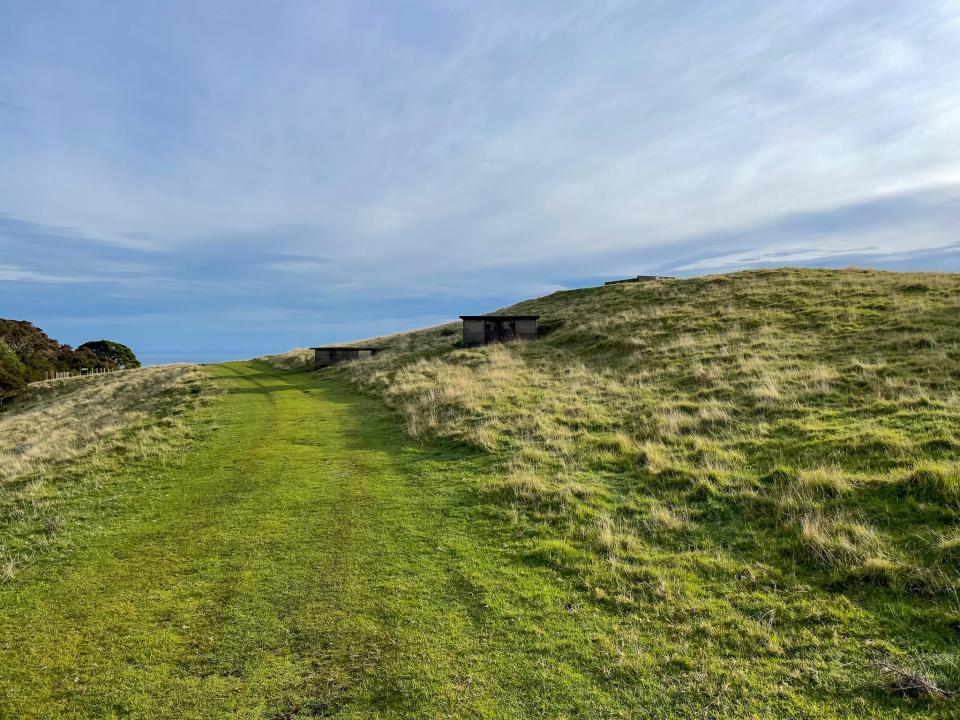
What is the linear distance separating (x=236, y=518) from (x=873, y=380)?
18.6 metres

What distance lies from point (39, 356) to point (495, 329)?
256ft

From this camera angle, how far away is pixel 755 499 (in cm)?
891

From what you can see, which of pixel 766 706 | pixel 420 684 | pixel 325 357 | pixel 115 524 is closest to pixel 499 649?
pixel 420 684

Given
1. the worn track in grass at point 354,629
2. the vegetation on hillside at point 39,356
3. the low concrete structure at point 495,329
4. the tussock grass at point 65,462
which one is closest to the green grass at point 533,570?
the worn track in grass at point 354,629

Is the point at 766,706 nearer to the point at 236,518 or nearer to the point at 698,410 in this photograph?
the point at 236,518

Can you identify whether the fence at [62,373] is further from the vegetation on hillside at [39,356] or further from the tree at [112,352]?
the tree at [112,352]

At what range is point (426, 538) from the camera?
8.23m

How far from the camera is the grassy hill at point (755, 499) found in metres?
5.17

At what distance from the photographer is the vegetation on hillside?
57.4 metres

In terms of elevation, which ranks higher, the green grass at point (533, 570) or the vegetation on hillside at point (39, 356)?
the vegetation on hillside at point (39, 356)

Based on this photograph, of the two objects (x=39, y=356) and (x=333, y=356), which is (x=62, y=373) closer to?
(x=39, y=356)

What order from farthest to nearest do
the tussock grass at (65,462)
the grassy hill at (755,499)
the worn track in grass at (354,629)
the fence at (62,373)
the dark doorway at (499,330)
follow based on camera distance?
the fence at (62,373)
the dark doorway at (499,330)
the tussock grass at (65,462)
the grassy hill at (755,499)
the worn track in grass at (354,629)

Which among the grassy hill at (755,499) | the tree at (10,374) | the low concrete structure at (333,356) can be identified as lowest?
the grassy hill at (755,499)

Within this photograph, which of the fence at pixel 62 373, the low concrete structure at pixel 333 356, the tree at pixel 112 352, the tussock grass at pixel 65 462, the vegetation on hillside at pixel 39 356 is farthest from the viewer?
the tree at pixel 112 352
